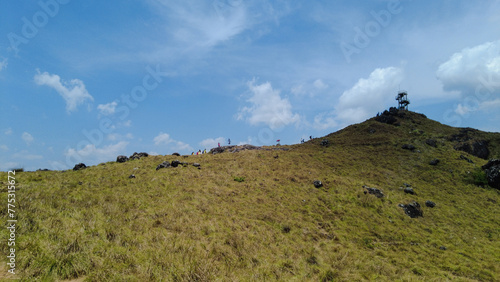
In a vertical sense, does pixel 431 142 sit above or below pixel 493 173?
→ above

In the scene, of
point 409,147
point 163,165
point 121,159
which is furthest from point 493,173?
point 121,159

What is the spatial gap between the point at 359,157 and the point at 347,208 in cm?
2126

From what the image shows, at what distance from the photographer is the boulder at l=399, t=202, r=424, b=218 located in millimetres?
24922

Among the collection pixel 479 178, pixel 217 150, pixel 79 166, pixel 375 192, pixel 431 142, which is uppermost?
pixel 217 150

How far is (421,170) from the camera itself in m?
38.4

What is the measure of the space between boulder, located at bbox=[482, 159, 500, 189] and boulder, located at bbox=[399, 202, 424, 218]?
780 inches

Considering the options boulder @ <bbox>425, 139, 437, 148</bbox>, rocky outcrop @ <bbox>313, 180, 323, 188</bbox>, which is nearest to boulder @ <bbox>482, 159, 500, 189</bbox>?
boulder @ <bbox>425, 139, 437, 148</bbox>

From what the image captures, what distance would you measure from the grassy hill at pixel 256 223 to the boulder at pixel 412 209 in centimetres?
79

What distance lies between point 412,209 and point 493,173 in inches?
879

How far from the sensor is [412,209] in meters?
25.3

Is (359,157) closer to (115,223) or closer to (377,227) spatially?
(377,227)

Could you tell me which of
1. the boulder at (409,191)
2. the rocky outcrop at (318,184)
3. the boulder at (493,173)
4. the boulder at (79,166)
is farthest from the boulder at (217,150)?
the boulder at (493,173)

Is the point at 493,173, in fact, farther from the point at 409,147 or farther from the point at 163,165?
the point at 163,165

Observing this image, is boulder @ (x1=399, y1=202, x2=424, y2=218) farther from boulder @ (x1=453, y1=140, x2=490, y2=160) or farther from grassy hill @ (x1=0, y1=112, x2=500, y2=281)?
boulder @ (x1=453, y1=140, x2=490, y2=160)
